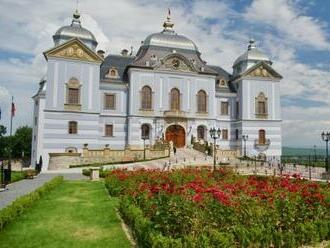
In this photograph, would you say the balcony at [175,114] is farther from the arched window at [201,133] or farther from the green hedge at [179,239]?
the green hedge at [179,239]

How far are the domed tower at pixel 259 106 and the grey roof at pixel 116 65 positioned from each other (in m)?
13.8

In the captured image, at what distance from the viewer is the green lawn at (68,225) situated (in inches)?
354

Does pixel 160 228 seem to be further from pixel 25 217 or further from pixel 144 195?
pixel 25 217

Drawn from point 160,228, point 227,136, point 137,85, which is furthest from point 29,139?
point 160,228

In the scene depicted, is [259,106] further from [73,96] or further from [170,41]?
[73,96]

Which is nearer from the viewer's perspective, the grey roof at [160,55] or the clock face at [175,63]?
the grey roof at [160,55]

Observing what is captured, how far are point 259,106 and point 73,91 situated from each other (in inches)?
862

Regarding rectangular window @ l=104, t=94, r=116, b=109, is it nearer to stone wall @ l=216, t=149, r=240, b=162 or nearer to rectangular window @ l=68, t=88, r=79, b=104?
Answer: rectangular window @ l=68, t=88, r=79, b=104

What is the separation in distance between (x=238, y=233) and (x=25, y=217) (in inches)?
274

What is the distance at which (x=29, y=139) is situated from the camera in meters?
64.7

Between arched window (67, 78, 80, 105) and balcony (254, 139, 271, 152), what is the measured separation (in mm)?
21055

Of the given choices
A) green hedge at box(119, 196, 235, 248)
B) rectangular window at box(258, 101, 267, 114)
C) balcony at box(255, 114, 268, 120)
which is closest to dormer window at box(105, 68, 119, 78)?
balcony at box(255, 114, 268, 120)

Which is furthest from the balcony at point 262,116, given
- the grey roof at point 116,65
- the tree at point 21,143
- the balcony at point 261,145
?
the tree at point 21,143

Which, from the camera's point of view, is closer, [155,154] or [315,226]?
[315,226]
